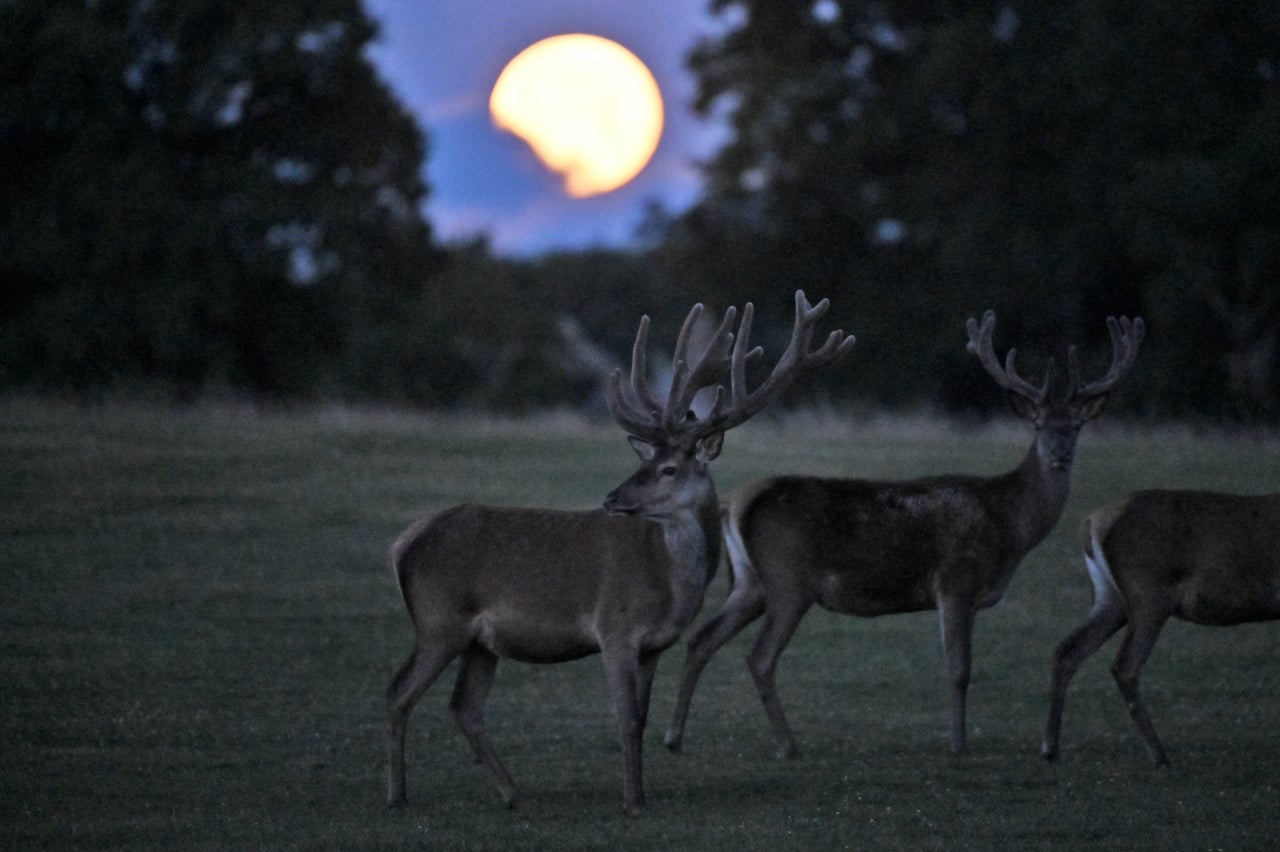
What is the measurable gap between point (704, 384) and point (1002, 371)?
8.40ft

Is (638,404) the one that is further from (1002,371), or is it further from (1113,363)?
(1113,363)

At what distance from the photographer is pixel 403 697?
8984 millimetres

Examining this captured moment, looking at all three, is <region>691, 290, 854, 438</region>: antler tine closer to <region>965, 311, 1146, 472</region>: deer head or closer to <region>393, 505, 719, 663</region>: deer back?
<region>393, 505, 719, 663</region>: deer back

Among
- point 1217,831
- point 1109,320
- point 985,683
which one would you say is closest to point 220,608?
point 985,683

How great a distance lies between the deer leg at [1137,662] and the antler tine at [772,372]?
2.32 m

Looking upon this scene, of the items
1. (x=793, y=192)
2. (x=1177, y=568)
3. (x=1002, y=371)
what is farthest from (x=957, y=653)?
(x=793, y=192)

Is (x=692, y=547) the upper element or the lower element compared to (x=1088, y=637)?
upper

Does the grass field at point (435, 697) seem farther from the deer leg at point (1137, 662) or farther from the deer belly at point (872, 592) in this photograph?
the deer belly at point (872, 592)

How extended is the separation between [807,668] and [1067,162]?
2103cm

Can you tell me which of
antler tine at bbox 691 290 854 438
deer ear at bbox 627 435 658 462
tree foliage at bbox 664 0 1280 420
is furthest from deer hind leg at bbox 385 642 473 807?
tree foliage at bbox 664 0 1280 420

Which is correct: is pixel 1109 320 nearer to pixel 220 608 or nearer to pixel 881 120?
pixel 220 608

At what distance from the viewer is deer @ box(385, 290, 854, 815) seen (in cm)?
900

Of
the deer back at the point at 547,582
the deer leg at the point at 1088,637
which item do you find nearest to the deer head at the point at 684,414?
the deer back at the point at 547,582

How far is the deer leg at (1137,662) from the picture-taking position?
10.2 metres
